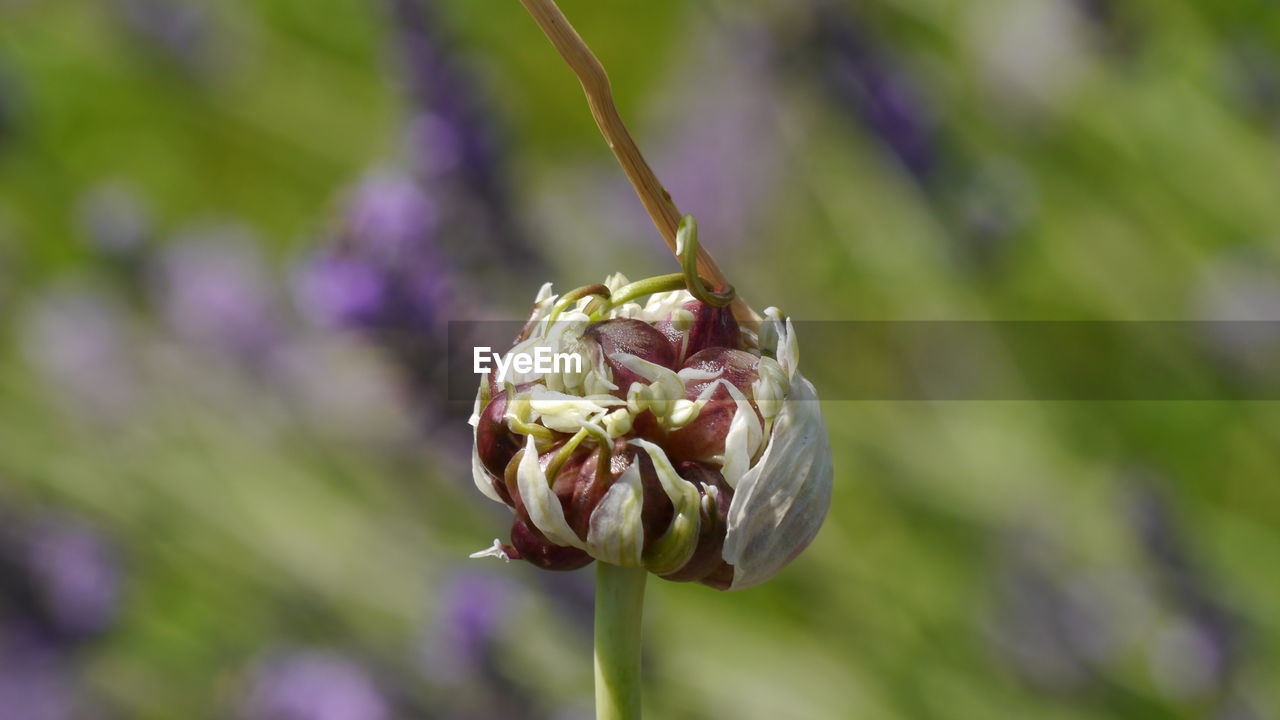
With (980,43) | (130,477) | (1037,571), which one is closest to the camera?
(1037,571)

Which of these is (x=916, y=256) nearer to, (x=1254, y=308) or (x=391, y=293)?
(x=1254, y=308)

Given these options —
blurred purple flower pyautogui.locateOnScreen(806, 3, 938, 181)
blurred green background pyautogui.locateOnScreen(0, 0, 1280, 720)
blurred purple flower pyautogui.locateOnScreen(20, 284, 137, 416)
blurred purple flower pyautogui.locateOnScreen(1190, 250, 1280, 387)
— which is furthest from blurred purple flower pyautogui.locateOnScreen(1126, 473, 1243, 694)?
blurred purple flower pyautogui.locateOnScreen(20, 284, 137, 416)

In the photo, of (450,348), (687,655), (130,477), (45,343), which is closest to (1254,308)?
(687,655)

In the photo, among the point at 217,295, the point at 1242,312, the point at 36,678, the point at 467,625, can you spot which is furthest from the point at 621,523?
the point at 217,295

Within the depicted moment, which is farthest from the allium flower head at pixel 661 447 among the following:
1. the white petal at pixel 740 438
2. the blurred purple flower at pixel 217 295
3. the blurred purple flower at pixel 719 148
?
the blurred purple flower at pixel 719 148

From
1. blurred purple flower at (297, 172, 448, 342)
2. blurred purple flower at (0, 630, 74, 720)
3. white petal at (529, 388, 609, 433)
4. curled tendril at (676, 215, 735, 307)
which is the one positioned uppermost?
blurred purple flower at (297, 172, 448, 342)

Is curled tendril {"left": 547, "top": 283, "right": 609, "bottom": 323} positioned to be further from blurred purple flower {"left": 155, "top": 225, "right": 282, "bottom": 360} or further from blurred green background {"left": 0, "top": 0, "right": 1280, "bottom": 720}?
blurred purple flower {"left": 155, "top": 225, "right": 282, "bottom": 360}

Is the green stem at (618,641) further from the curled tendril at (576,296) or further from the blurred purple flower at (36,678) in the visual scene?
the blurred purple flower at (36,678)

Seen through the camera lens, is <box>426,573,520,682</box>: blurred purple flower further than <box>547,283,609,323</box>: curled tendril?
Yes
